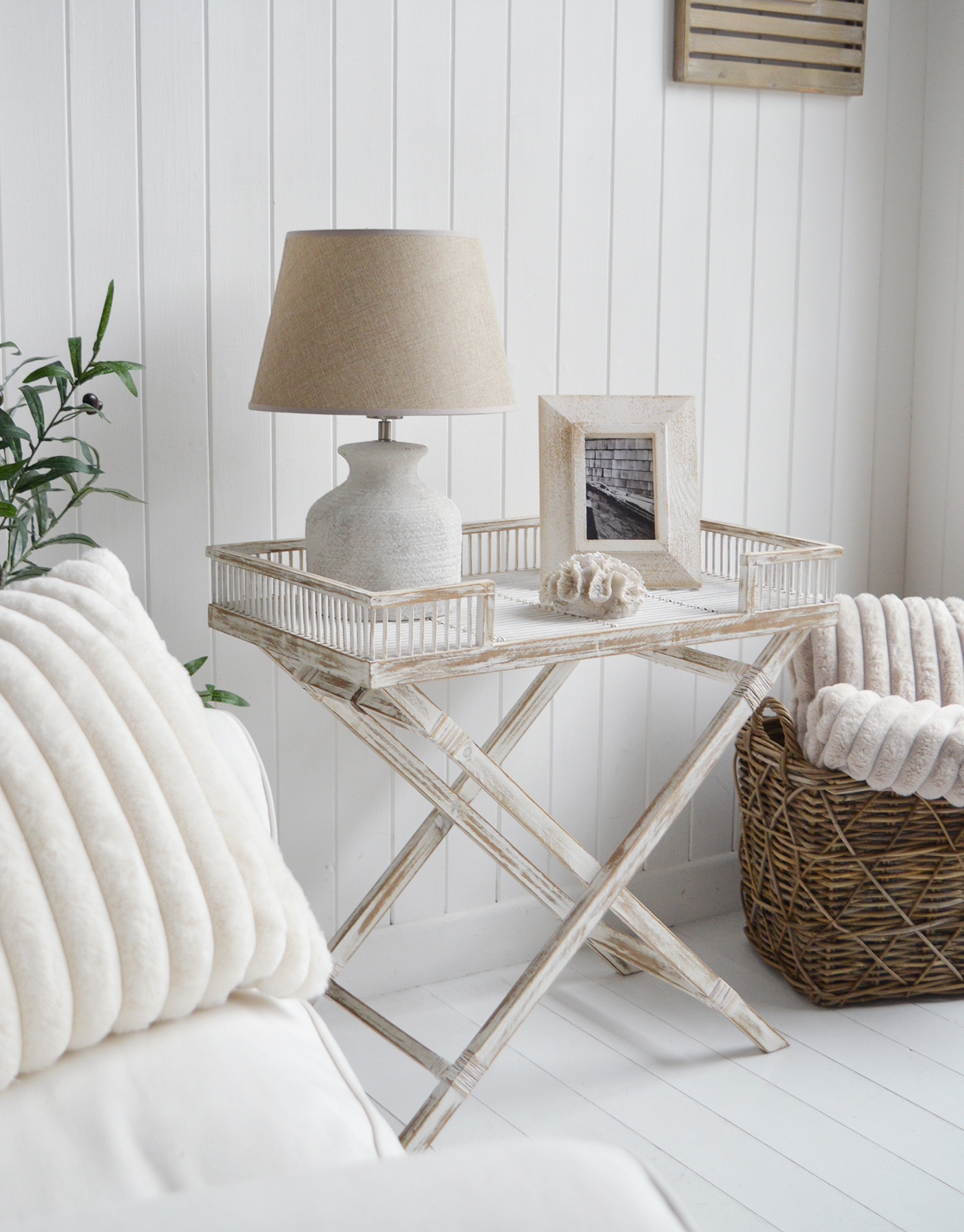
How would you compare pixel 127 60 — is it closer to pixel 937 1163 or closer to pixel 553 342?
pixel 553 342

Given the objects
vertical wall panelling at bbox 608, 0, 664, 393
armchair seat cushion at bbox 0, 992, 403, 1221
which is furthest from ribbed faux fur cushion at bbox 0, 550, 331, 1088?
vertical wall panelling at bbox 608, 0, 664, 393

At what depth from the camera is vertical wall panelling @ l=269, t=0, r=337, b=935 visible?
176cm

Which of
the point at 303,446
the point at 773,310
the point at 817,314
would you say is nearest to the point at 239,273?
the point at 303,446

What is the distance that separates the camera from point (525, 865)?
64.6 inches

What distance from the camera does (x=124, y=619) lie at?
41.7 inches

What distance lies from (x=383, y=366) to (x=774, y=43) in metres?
1.21

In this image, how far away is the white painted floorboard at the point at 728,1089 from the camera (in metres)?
1.54

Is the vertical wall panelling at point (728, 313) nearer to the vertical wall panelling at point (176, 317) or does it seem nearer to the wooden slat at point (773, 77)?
the wooden slat at point (773, 77)

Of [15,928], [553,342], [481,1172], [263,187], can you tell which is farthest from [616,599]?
[481,1172]

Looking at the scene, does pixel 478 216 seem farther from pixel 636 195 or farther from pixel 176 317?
pixel 176 317

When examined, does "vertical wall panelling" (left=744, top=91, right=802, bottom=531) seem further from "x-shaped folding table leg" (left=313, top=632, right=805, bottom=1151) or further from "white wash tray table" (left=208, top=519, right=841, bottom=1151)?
"x-shaped folding table leg" (left=313, top=632, right=805, bottom=1151)

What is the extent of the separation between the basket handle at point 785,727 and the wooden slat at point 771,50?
3.64 ft

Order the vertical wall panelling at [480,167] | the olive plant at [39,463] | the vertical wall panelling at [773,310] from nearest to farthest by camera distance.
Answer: the olive plant at [39,463] < the vertical wall panelling at [480,167] < the vertical wall panelling at [773,310]

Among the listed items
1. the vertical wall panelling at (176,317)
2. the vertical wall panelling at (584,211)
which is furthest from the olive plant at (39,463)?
the vertical wall panelling at (584,211)
